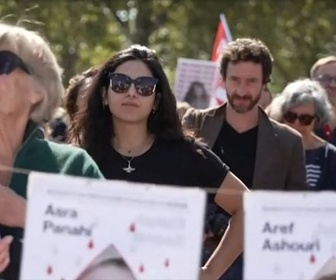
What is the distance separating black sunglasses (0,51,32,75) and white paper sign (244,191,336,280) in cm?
96

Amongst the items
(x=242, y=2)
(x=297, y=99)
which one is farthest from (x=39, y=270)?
(x=242, y=2)

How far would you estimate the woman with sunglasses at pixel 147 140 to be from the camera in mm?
4398

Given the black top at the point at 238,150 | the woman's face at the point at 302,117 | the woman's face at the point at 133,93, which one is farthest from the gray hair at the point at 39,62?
the woman's face at the point at 302,117

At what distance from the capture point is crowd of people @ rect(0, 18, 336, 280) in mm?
3543

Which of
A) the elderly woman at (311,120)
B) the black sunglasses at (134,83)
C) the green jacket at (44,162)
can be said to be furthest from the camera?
the elderly woman at (311,120)

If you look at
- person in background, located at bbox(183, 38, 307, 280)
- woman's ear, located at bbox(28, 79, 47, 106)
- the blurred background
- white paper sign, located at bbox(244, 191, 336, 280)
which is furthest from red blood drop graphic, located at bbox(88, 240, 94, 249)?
the blurred background

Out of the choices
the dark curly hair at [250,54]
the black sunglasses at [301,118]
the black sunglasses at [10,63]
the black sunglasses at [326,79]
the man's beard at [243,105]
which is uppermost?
the dark curly hair at [250,54]

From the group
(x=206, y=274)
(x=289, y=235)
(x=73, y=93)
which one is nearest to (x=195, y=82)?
(x=73, y=93)

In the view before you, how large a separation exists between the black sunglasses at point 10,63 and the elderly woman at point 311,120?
2.99m

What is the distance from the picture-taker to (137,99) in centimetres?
450

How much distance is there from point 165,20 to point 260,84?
17312 mm

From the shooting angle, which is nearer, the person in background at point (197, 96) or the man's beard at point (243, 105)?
the man's beard at point (243, 105)

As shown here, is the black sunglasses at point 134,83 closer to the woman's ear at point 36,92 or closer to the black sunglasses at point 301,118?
the woman's ear at point 36,92

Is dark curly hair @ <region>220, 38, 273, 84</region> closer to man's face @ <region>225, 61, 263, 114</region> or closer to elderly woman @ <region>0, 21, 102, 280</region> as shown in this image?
man's face @ <region>225, 61, 263, 114</region>
